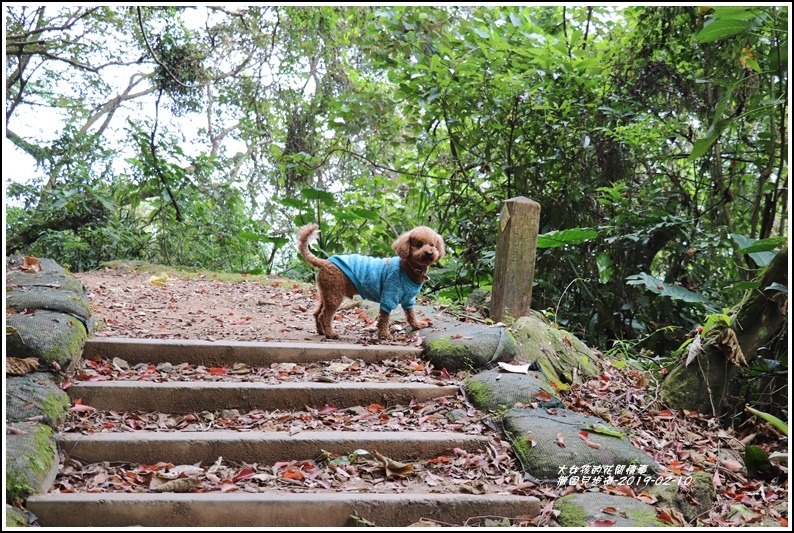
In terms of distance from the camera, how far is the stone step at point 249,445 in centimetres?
314

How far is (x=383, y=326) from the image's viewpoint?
484cm

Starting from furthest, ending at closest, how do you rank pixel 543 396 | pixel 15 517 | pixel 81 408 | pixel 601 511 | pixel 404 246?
1. pixel 404 246
2. pixel 543 396
3. pixel 81 408
4. pixel 601 511
5. pixel 15 517

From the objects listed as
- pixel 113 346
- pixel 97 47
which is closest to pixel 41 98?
pixel 97 47

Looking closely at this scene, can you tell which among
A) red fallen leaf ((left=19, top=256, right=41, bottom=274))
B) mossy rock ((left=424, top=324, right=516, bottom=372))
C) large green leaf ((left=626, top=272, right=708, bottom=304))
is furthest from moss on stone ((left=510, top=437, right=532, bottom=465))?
red fallen leaf ((left=19, top=256, right=41, bottom=274))

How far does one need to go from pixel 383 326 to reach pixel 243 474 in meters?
1.95

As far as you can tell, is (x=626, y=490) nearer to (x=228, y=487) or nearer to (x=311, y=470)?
(x=311, y=470)

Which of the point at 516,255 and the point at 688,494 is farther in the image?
the point at 516,255

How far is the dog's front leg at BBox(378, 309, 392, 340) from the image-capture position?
481 cm

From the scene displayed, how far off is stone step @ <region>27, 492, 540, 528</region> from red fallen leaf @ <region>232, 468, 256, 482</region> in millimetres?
229

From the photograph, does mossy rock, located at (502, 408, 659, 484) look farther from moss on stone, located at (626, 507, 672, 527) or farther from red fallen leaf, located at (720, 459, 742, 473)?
red fallen leaf, located at (720, 459, 742, 473)

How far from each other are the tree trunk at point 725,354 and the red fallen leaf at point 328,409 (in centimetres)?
233

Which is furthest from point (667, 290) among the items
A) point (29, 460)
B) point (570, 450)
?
point (29, 460)

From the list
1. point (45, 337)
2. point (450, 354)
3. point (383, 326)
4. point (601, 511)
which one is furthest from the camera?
point (383, 326)

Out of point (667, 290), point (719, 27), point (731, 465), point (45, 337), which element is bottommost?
point (731, 465)
